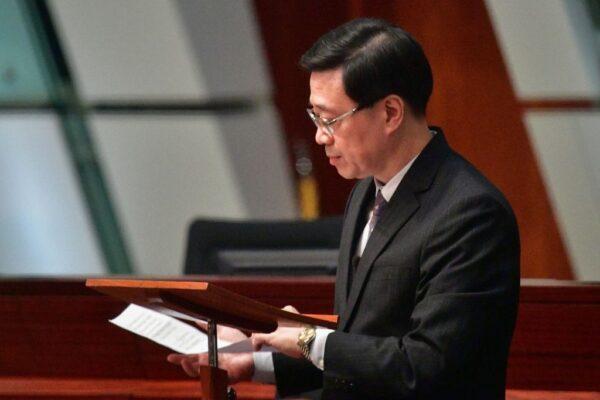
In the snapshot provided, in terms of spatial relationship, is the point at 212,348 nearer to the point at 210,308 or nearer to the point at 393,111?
the point at 210,308

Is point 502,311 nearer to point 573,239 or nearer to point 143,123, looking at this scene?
point 573,239

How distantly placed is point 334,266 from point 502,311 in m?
1.06

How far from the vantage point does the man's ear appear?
1.97 m

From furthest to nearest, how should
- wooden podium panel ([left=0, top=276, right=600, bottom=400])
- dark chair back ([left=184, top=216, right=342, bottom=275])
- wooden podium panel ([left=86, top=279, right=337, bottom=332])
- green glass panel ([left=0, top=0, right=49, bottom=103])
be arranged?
green glass panel ([left=0, top=0, right=49, bottom=103])
dark chair back ([left=184, top=216, right=342, bottom=275])
wooden podium panel ([left=0, top=276, right=600, bottom=400])
wooden podium panel ([left=86, top=279, right=337, bottom=332])

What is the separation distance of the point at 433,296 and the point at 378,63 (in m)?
0.39

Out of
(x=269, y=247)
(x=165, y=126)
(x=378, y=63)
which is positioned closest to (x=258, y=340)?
(x=378, y=63)

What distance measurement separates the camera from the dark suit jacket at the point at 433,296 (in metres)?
1.86

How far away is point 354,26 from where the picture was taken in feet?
6.56

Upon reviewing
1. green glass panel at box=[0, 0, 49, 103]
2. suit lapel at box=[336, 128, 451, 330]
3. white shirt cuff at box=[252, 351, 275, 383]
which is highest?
green glass panel at box=[0, 0, 49, 103]

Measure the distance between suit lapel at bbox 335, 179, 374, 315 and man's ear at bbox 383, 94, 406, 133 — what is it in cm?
22

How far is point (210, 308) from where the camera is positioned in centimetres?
189

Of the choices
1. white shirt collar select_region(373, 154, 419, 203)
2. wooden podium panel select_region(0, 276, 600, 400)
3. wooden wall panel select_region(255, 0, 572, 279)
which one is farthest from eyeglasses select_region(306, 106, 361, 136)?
wooden wall panel select_region(255, 0, 572, 279)

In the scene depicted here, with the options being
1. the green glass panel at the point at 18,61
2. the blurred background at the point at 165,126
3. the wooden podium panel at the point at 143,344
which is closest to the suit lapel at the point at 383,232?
the wooden podium panel at the point at 143,344

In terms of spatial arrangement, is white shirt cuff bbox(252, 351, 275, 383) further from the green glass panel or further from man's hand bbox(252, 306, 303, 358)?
the green glass panel
